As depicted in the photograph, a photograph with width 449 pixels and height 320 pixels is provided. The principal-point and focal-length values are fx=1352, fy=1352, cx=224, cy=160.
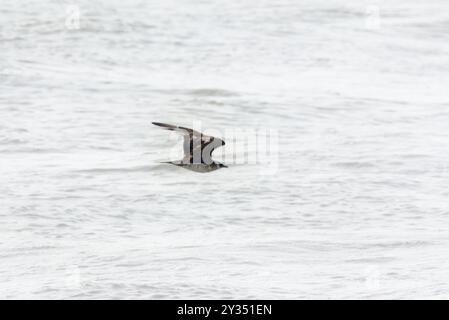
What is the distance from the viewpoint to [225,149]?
15766 millimetres

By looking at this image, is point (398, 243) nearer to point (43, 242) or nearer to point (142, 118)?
point (43, 242)

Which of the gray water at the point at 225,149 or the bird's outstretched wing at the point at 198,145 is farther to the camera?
the bird's outstretched wing at the point at 198,145

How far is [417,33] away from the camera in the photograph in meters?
23.2

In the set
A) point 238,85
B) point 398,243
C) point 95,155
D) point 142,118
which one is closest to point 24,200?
point 95,155

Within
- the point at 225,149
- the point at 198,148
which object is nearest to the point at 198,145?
the point at 198,148

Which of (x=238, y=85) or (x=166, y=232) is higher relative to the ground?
(x=238, y=85)

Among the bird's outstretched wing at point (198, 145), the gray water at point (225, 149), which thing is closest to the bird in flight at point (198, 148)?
the bird's outstretched wing at point (198, 145)

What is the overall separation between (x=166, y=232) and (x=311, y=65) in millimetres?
9076

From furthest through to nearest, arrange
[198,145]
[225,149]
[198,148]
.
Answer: [225,149] < [198,148] < [198,145]

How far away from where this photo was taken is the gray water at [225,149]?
34.9 feet

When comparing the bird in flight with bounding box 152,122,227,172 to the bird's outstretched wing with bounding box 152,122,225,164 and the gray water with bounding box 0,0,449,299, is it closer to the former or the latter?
the bird's outstretched wing with bounding box 152,122,225,164

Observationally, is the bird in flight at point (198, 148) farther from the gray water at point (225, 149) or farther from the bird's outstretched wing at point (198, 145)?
the gray water at point (225, 149)

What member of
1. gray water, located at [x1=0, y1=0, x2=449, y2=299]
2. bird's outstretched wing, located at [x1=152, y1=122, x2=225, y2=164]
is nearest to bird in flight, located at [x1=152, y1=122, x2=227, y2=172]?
bird's outstretched wing, located at [x1=152, y1=122, x2=225, y2=164]

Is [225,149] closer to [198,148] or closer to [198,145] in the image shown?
[198,148]
